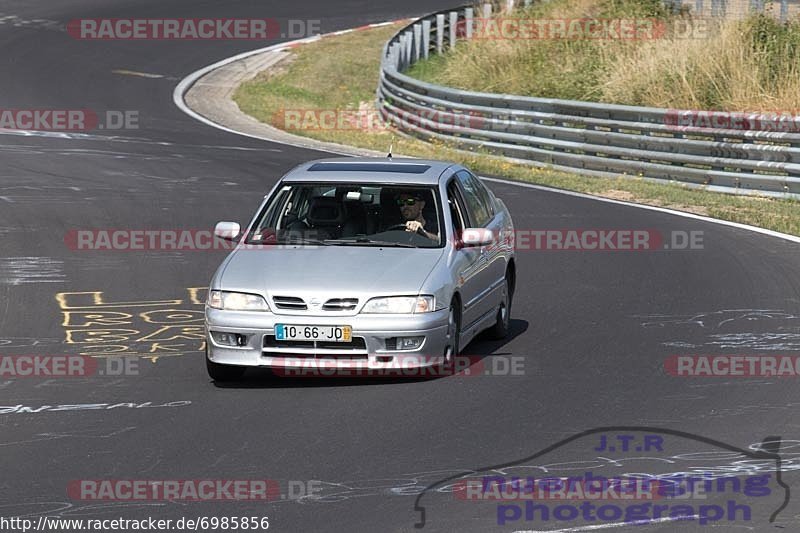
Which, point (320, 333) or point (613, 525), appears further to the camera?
point (320, 333)

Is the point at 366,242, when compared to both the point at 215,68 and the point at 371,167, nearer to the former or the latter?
the point at 371,167

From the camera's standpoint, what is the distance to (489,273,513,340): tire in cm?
1229

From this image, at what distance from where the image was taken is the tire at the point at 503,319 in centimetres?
1229

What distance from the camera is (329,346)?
10.3 m

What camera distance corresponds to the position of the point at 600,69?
29.5 meters

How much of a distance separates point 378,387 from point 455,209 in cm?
202

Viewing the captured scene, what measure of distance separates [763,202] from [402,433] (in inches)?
519

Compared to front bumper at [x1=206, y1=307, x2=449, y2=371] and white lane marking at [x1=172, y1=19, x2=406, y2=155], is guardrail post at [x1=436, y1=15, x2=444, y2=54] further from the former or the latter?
front bumper at [x1=206, y1=307, x2=449, y2=371]

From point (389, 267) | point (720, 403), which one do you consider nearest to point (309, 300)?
point (389, 267)

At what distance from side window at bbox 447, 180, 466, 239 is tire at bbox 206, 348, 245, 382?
6.93 ft

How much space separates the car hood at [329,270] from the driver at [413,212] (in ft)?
1.03

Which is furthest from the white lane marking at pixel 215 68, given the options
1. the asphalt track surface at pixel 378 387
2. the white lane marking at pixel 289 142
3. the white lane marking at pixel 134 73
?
the asphalt track surface at pixel 378 387

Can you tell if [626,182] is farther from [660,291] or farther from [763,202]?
[660,291]

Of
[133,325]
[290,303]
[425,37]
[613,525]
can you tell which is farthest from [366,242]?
[425,37]
